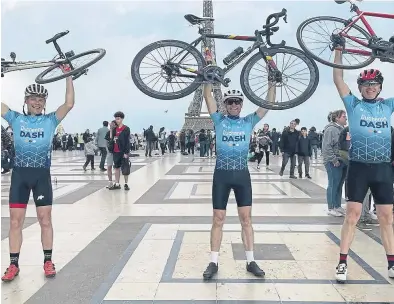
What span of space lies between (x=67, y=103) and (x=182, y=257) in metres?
2.27

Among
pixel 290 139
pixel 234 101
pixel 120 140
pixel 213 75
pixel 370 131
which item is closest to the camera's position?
pixel 370 131

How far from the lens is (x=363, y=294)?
413cm

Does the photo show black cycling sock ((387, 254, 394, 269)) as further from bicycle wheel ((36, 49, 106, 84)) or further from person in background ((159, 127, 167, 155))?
person in background ((159, 127, 167, 155))

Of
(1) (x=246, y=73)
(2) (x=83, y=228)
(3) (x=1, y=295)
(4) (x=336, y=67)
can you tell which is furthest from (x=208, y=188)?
(3) (x=1, y=295)

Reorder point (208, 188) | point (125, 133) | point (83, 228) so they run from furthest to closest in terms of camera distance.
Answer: point (208, 188) < point (125, 133) < point (83, 228)

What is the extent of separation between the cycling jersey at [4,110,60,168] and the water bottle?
239 cm

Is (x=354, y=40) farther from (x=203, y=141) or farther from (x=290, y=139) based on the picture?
(x=203, y=141)

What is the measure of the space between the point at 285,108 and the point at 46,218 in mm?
3172

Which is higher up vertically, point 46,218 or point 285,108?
point 285,108

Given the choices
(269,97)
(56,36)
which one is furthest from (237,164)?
(56,36)

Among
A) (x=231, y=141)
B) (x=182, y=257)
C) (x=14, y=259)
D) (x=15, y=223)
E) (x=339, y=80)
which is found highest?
(x=339, y=80)

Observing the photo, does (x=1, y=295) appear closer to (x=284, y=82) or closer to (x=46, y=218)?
(x=46, y=218)

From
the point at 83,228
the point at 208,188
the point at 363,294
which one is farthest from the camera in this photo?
the point at 208,188

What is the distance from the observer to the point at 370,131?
15.4 ft
